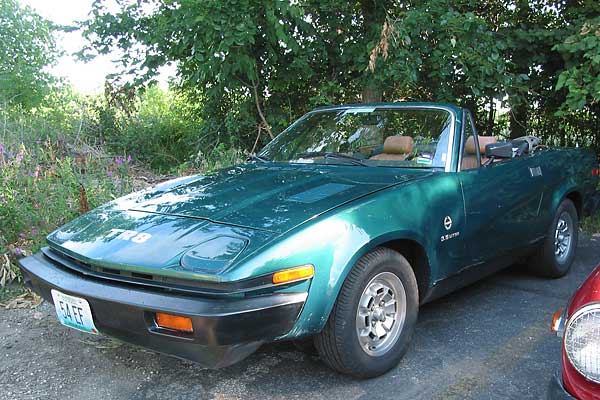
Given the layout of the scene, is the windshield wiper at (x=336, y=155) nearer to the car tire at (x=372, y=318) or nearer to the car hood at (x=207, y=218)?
the car hood at (x=207, y=218)

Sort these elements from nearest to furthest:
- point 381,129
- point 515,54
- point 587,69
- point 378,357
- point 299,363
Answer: point 378,357 → point 299,363 → point 381,129 → point 587,69 → point 515,54

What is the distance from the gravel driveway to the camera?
2799 millimetres

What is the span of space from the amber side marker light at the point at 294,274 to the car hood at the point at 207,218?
0.54 feet

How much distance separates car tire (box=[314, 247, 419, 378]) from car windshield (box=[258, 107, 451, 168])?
0.94 meters

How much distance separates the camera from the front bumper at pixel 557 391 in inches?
70.1

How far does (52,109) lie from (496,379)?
9.11m

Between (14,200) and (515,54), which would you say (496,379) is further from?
(515,54)

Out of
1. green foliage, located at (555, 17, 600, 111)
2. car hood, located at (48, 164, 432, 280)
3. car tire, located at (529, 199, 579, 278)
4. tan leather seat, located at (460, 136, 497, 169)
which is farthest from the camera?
green foliage, located at (555, 17, 600, 111)

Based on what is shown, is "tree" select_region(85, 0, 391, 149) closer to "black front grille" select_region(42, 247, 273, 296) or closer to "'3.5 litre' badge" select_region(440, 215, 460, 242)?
"'3.5 litre' badge" select_region(440, 215, 460, 242)

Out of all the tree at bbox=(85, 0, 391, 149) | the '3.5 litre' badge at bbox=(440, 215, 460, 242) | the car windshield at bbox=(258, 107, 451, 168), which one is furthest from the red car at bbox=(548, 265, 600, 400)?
the tree at bbox=(85, 0, 391, 149)

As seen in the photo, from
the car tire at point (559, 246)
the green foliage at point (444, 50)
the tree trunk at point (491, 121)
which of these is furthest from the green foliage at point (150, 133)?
the car tire at point (559, 246)

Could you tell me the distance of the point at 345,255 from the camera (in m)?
2.59

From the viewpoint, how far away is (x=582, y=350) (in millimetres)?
1733

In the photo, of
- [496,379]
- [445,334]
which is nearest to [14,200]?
[445,334]
